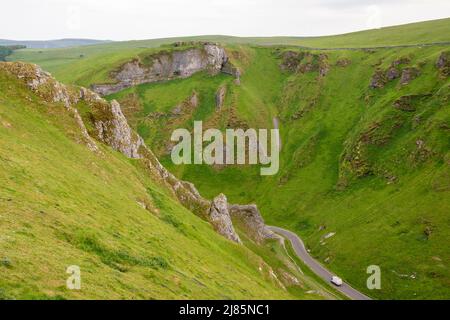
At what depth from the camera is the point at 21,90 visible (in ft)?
201

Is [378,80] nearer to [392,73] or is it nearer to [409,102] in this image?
[392,73]

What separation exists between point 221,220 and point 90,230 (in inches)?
1635

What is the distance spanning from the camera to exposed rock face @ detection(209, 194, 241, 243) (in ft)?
238

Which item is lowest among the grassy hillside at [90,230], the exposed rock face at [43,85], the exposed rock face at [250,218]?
the exposed rock face at [250,218]

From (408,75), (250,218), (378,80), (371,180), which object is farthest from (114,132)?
(378,80)

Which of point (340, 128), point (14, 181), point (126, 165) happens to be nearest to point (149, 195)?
point (126, 165)

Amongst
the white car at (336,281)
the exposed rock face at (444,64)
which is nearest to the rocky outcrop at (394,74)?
the exposed rock face at (444,64)

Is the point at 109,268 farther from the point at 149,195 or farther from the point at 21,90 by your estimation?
the point at 21,90

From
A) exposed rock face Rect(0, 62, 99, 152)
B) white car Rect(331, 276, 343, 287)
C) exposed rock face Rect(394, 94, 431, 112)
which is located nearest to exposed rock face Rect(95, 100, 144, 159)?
exposed rock face Rect(0, 62, 99, 152)

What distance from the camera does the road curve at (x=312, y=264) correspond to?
9988 centimetres

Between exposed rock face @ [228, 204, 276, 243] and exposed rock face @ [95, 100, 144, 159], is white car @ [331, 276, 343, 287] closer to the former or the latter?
exposed rock face @ [228, 204, 276, 243]

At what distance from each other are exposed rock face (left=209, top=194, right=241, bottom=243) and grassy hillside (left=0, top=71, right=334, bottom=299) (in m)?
6.51

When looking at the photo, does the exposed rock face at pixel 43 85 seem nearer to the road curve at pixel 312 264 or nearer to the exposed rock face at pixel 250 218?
the exposed rock face at pixel 250 218

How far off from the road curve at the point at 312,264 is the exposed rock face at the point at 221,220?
41.6m
